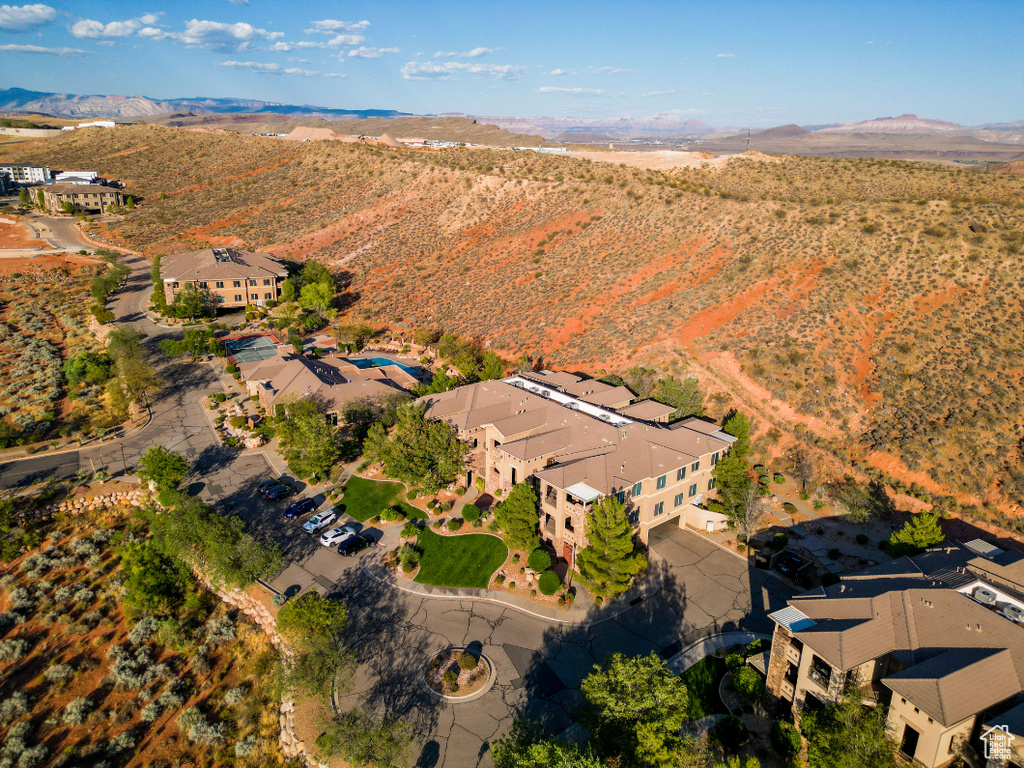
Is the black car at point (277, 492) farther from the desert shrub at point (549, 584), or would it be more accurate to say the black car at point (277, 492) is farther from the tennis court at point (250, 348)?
the tennis court at point (250, 348)

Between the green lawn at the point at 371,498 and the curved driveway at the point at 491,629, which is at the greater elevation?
the green lawn at the point at 371,498

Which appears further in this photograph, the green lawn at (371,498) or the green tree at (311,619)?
the green lawn at (371,498)

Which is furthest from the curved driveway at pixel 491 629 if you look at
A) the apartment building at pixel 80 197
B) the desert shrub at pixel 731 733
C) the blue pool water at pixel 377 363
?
the apartment building at pixel 80 197

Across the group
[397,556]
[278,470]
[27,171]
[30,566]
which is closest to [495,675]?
[397,556]

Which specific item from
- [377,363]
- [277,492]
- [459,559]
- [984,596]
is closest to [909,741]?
[984,596]

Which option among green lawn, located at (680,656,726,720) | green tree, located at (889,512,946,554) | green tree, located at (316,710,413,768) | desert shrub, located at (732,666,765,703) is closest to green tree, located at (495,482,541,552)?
green lawn, located at (680,656,726,720)

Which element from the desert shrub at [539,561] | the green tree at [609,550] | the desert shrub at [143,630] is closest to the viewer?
the green tree at [609,550]

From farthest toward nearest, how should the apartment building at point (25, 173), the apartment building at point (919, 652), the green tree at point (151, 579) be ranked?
the apartment building at point (25, 173) < the green tree at point (151, 579) < the apartment building at point (919, 652)

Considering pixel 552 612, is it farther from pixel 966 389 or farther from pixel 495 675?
pixel 966 389
